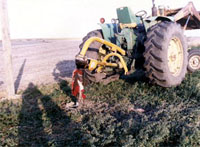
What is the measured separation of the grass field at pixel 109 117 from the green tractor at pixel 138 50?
0.38 meters

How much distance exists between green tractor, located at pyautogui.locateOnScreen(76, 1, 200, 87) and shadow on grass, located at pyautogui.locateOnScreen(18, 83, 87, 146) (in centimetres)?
107

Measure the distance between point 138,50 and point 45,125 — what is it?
2834 millimetres

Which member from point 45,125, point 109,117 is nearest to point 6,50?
point 45,125

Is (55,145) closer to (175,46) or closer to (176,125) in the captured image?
(176,125)

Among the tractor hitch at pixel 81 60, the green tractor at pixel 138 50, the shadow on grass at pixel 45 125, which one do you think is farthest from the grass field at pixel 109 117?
the tractor hitch at pixel 81 60

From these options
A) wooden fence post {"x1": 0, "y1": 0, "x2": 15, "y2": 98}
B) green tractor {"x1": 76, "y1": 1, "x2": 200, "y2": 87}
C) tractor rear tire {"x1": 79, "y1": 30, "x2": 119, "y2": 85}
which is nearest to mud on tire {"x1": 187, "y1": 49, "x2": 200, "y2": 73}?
green tractor {"x1": 76, "y1": 1, "x2": 200, "y2": 87}

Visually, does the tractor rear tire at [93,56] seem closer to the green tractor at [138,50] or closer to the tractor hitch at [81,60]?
the green tractor at [138,50]

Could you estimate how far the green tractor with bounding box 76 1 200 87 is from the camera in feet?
15.3

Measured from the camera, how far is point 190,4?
6633 mm

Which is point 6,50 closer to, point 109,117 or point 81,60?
point 81,60

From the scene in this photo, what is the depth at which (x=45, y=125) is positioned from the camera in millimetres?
3885

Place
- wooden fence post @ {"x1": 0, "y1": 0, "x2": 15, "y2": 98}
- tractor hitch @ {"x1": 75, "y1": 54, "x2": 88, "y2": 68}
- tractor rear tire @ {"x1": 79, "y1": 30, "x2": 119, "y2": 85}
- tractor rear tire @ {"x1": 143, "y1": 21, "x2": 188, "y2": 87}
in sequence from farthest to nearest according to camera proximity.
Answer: wooden fence post @ {"x1": 0, "y1": 0, "x2": 15, "y2": 98} < tractor rear tire @ {"x1": 79, "y1": 30, "x2": 119, "y2": 85} < tractor rear tire @ {"x1": 143, "y1": 21, "x2": 188, "y2": 87} < tractor hitch @ {"x1": 75, "y1": 54, "x2": 88, "y2": 68}

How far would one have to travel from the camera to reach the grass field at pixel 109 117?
3.08 metres

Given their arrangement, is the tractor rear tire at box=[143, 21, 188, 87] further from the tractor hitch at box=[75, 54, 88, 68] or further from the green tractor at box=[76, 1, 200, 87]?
the tractor hitch at box=[75, 54, 88, 68]
